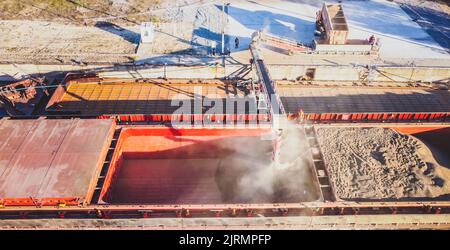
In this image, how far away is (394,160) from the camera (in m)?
15.0

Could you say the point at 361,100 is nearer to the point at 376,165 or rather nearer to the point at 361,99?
the point at 361,99

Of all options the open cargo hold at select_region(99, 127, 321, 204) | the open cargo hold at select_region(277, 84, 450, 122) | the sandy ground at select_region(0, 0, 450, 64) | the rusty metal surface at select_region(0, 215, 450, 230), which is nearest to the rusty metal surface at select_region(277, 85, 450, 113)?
the open cargo hold at select_region(277, 84, 450, 122)

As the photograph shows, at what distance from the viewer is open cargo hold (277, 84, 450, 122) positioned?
2034 cm

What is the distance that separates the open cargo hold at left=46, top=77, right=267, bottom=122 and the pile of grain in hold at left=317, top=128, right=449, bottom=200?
14.7 feet

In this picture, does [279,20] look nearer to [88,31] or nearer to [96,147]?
[88,31]

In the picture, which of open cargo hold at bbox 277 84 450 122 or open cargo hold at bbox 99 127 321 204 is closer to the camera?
open cargo hold at bbox 99 127 321 204

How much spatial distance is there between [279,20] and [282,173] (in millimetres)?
16932

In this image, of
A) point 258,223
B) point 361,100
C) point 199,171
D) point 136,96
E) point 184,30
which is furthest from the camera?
point 184,30

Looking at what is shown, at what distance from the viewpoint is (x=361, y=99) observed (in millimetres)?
20906

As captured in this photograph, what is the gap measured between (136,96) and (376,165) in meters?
12.7

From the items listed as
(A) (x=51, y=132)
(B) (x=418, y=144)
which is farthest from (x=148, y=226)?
(B) (x=418, y=144)

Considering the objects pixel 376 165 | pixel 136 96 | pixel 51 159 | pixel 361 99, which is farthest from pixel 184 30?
pixel 376 165

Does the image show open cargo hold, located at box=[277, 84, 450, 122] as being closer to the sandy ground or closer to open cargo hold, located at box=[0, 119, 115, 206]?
the sandy ground

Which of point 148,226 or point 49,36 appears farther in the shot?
point 49,36
